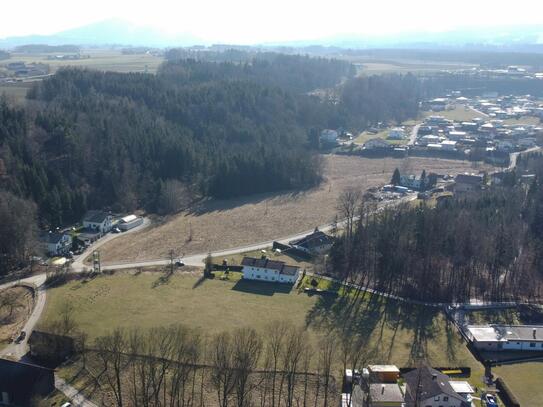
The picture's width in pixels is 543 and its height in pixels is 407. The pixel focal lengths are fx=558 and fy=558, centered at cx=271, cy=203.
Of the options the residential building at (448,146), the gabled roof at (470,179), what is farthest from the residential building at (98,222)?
the residential building at (448,146)

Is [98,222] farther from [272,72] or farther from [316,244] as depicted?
[272,72]

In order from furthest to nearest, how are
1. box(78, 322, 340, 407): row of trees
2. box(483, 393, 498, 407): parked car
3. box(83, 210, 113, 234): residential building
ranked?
box(83, 210, 113, 234): residential building → box(483, 393, 498, 407): parked car → box(78, 322, 340, 407): row of trees

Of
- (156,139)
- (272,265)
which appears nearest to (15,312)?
(272,265)

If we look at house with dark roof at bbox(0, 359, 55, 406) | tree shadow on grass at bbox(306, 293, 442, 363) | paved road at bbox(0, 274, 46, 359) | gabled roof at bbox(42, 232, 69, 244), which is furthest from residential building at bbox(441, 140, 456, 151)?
house with dark roof at bbox(0, 359, 55, 406)

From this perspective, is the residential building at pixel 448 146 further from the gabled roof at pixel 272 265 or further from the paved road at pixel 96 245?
the gabled roof at pixel 272 265

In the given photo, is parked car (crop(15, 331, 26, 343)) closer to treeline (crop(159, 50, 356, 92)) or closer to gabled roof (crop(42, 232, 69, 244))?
gabled roof (crop(42, 232, 69, 244))
